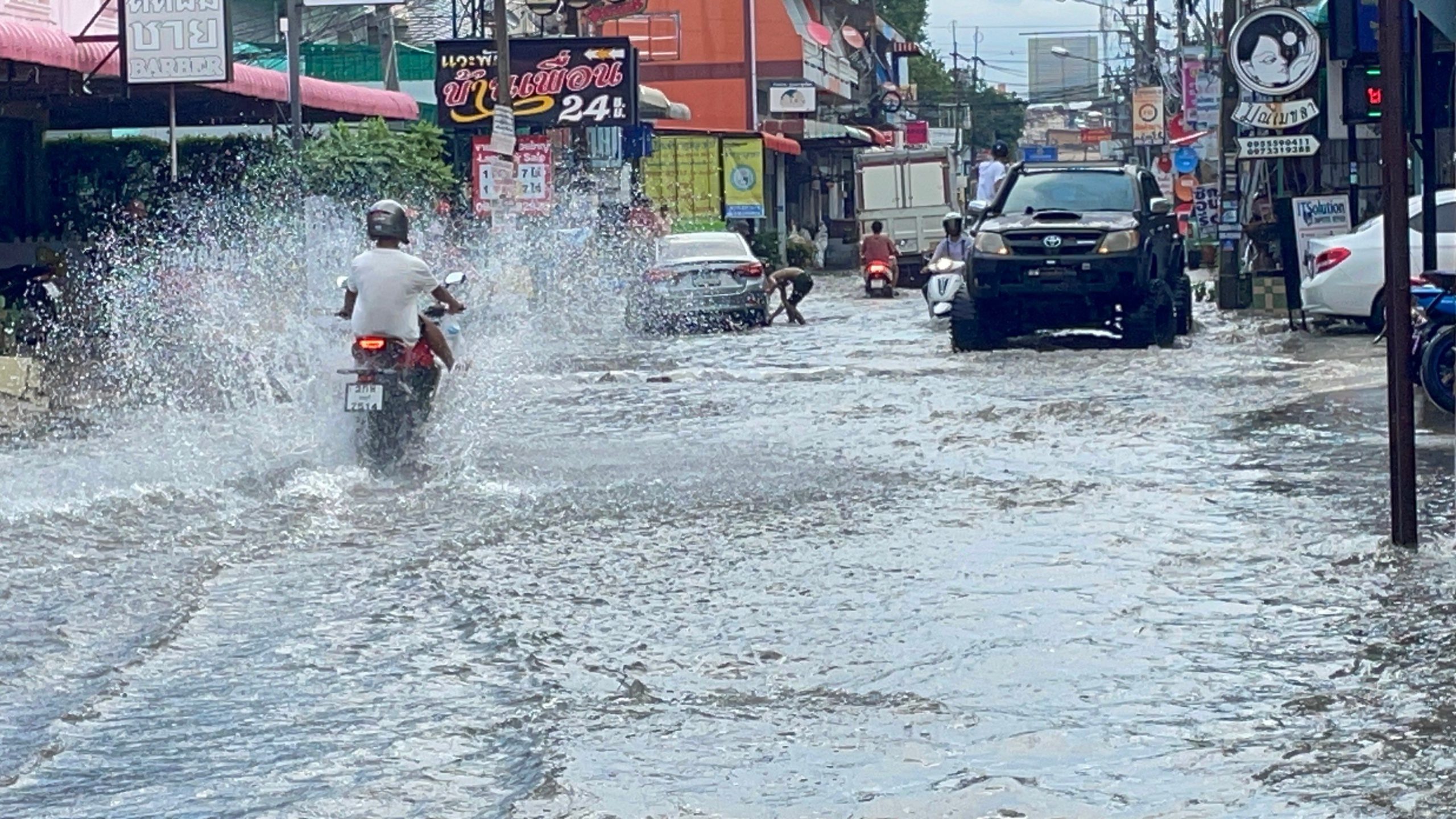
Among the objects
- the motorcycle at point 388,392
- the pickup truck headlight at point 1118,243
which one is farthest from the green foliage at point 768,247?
the motorcycle at point 388,392

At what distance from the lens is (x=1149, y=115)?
234 ft

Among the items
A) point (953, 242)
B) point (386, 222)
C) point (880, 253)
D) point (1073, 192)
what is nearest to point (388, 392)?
point (386, 222)

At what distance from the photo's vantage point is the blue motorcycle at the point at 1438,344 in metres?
13.4

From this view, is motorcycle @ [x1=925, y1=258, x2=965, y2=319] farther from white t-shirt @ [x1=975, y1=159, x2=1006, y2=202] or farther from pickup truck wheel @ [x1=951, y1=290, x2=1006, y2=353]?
white t-shirt @ [x1=975, y1=159, x2=1006, y2=202]

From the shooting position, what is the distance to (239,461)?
12.7m

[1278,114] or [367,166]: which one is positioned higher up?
[1278,114]

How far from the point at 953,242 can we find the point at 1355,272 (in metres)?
8.77

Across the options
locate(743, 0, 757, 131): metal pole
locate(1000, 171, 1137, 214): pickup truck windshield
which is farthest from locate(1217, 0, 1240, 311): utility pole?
locate(743, 0, 757, 131): metal pole

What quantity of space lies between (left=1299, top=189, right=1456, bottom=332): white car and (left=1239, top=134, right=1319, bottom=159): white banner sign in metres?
2.26

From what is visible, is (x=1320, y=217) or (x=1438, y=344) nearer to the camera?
(x=1438, y=344)

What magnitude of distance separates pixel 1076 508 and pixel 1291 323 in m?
14.2

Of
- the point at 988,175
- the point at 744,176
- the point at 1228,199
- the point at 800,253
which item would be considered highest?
the point at 744,176

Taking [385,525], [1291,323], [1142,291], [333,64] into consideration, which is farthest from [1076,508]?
[333,64]

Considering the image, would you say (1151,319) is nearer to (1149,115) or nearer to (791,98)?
(791,98)
